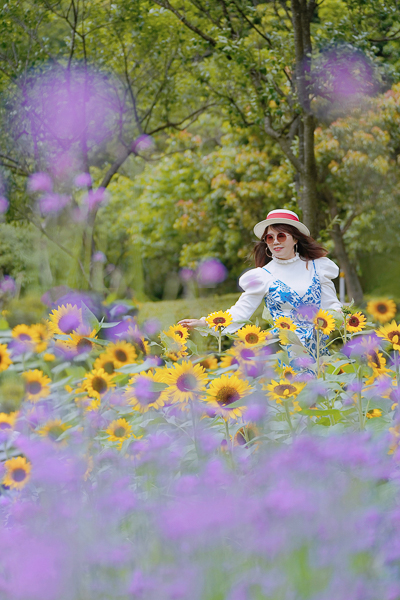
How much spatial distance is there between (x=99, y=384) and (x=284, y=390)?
0.48 meters

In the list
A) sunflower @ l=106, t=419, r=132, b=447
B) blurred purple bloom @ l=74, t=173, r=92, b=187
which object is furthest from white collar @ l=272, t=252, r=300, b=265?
blurred purple bloom @ l=74, t=173, r=92, b=187

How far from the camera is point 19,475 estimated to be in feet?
5.26

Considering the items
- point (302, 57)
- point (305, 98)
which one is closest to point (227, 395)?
point (305, 98)

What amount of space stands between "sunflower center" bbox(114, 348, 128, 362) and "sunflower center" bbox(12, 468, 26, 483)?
396 millimetres

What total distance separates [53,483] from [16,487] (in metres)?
0.83

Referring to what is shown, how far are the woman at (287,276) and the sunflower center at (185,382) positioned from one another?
1.10 m

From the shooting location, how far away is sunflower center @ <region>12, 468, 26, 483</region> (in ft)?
5.24

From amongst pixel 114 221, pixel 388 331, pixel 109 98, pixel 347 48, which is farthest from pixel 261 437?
pixel 114 221

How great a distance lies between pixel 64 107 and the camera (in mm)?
7348

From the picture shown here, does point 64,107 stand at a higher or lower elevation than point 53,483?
higher

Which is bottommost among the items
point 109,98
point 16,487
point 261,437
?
point 16,487

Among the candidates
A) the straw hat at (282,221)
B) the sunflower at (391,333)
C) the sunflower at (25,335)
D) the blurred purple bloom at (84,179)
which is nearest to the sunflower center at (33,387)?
the sunflower at (25,335)

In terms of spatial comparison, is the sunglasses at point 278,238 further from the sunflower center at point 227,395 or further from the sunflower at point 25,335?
the sunflower center at point 227,395

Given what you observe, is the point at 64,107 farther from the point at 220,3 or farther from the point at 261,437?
the point at 261,437
